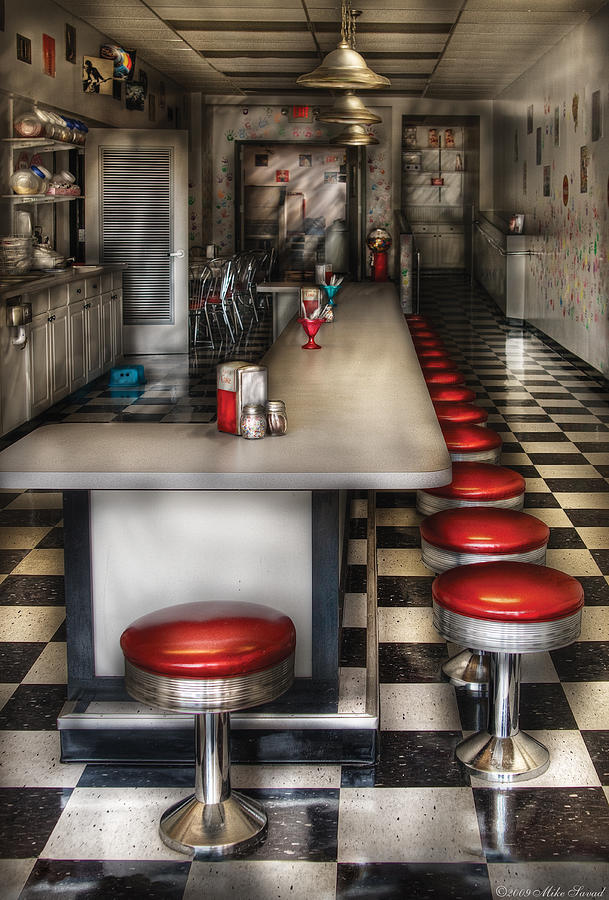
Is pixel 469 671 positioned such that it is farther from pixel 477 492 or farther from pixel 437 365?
pixel 437 365

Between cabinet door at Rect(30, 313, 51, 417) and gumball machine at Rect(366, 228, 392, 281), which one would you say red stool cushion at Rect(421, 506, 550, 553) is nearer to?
cabinet door at Rect(30, 313, 51, 417)

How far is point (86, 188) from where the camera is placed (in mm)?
10484

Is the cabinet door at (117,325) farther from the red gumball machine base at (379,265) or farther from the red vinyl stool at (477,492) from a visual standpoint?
the red vinyl stool at (477,492)

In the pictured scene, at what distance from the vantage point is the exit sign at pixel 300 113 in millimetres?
15695

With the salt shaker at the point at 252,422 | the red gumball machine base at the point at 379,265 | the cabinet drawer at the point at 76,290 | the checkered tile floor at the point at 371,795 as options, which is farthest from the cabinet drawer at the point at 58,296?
the salt shaker at the point at 252,422

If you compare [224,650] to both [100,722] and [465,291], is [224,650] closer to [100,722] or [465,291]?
[100,722]

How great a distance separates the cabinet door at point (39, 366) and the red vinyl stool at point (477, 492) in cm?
434

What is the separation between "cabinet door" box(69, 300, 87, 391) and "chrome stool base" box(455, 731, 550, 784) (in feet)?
19.8

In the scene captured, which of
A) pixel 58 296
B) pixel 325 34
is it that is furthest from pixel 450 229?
pixel 58 296

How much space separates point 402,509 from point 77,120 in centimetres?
610

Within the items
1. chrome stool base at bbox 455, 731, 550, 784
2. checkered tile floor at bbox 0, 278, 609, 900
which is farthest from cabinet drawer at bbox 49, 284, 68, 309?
chrome stool base at bbox 455, 731, 550, 784

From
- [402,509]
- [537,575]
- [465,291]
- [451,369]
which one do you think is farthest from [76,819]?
[465,291]

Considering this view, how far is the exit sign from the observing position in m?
15.7

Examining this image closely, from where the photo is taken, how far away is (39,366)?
7.52 meters
